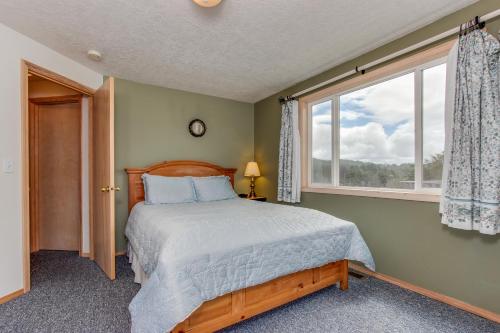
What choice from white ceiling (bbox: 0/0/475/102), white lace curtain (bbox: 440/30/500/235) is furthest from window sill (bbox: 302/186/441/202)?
white ceiling (bbox: 0/0/475/102)

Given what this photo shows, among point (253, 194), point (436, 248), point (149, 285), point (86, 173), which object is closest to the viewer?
point (149, 285)

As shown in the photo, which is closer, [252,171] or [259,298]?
[259,298]

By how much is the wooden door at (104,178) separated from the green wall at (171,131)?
16.2 inches

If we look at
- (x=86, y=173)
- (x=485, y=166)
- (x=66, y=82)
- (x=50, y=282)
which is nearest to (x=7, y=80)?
(x=66, y=82)

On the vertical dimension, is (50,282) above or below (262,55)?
below

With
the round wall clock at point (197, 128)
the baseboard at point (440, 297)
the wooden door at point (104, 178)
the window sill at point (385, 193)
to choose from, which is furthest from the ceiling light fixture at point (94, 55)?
the baseboard at point (440, 297)

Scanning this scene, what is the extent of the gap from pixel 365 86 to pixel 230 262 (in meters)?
2.44

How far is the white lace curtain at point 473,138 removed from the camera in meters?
1.73

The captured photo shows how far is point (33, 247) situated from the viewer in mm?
3375

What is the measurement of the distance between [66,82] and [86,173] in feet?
3.72

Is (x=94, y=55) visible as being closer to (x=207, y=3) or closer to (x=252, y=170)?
(x=207, y=3)

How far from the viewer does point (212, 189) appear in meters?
3.46

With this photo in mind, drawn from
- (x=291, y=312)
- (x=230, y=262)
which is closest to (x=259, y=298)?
(x=291, y=312)

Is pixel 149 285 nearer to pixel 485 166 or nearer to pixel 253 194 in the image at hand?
pixel 485 166
